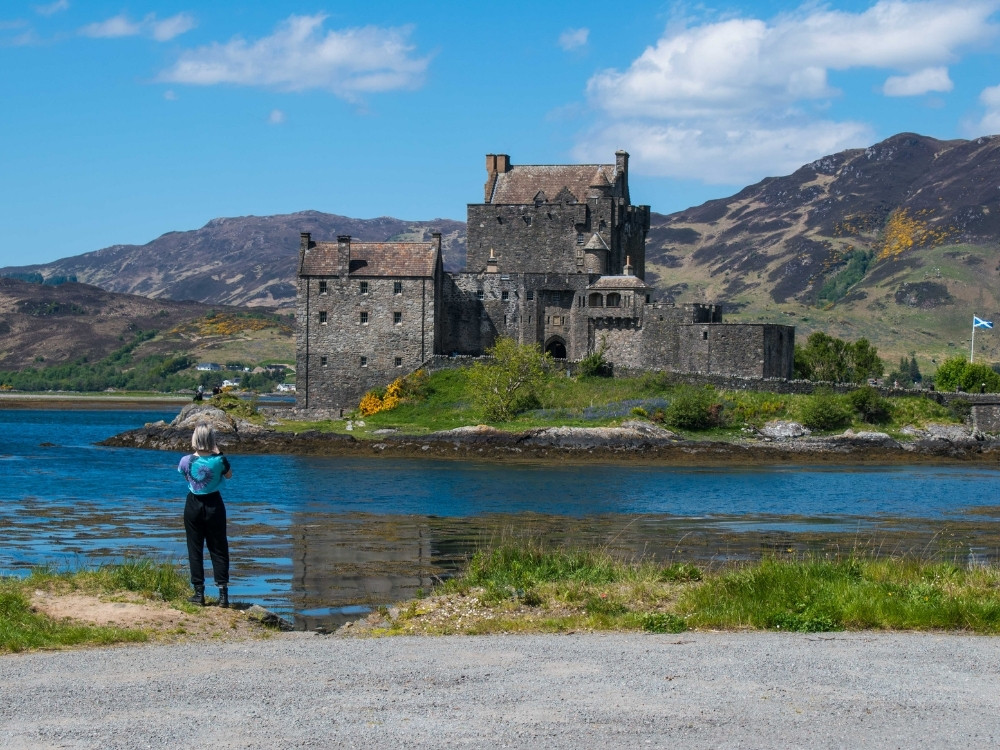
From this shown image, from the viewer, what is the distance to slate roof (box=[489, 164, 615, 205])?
8300cm

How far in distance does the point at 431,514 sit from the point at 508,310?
40.4m

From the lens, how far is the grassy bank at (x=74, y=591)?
1512 centimetres

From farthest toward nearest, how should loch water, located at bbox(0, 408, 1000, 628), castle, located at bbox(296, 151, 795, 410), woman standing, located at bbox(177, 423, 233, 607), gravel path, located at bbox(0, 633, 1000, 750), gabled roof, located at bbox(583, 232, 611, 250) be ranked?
1. gabled roof, located at bbox(583, 232, 611, 250)
2. castle, located at bbox(296, 151, 795, 410)
3. loch water, located at bbox(0, 408, 1000, 628)
4. woman standing, located at bbox(177, 423, 233, 607)
5. gravel path, located at bbox(0, 633, 1000, 750)

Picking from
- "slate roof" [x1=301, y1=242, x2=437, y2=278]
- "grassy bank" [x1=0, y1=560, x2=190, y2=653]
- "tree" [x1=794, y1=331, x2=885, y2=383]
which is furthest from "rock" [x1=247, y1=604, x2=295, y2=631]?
"tree" [x1=794, y1=331, x2=885, y2=383]

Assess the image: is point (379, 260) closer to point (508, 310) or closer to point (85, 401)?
point (508, 310)

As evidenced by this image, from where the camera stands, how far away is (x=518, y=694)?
1223cm

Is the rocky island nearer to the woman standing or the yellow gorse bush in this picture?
the yellow gorse bush

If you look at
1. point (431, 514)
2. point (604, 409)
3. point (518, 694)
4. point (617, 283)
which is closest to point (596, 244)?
point (617, 283)

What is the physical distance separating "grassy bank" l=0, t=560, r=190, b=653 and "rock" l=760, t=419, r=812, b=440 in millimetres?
50602

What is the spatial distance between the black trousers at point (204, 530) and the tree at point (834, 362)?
7025cm

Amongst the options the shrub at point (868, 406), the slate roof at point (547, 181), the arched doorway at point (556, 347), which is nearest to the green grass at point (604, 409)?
the shrub at point (868, 406)

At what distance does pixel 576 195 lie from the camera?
82.8 m

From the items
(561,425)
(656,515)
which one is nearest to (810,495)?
(656,515)

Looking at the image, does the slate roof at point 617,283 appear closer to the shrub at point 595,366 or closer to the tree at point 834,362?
the shrub at point 595,366
